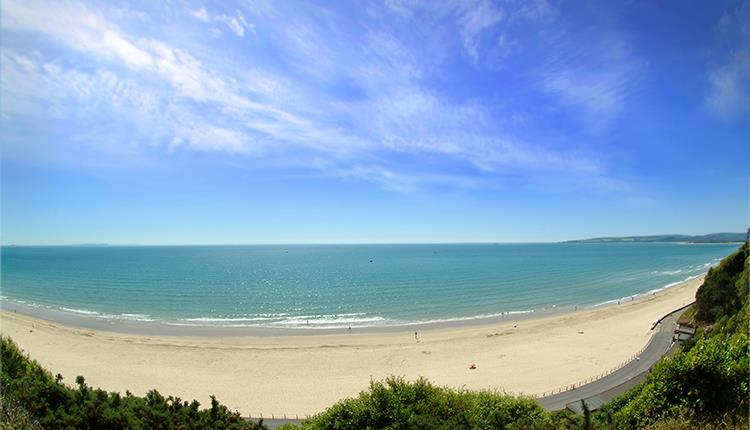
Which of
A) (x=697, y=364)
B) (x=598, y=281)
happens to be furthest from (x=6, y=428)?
(x=598, y=281)

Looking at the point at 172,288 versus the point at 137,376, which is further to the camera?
the point at 172,288

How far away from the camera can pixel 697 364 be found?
9.70 meters

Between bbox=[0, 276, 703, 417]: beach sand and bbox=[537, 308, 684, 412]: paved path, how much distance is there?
1715 mm

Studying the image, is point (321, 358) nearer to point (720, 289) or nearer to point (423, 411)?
point (423, 411)

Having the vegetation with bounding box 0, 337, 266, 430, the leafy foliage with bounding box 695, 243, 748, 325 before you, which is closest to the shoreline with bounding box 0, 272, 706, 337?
the leafy foliage with bounding box 695, 243, 748, 325

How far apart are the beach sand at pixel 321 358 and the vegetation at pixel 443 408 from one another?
1215cm

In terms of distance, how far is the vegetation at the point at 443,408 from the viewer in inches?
349

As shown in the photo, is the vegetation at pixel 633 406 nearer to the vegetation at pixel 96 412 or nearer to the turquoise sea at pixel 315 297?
the vegetation at pixel 96 412

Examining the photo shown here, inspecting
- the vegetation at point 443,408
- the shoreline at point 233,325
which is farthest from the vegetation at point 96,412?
the shoreline at point 233,325

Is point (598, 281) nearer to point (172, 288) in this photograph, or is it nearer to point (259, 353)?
point (259, 353)

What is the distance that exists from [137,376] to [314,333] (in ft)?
55.7

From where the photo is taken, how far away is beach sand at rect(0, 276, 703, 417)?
25284 millimetres

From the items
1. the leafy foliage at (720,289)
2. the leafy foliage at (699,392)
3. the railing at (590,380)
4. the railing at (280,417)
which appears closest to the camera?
the leafy foliage at (699,392)

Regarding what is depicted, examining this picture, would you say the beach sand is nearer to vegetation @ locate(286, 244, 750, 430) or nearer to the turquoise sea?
the turquoise sea
